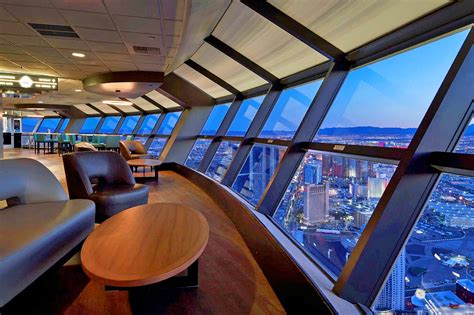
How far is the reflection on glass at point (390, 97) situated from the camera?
6.87 feet

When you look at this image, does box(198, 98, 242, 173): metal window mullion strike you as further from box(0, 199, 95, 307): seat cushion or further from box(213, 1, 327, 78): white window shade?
box(0, 199, 95, 307): seat cushion

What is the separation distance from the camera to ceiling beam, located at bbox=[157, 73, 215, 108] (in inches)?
321

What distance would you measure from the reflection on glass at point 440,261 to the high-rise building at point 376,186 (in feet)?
1.21

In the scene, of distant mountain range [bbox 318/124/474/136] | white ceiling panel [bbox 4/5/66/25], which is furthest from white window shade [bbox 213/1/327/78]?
white ceiling panel [bbox 4/5/66/25]

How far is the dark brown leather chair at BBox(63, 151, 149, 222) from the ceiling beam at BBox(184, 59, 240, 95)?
3036 mm

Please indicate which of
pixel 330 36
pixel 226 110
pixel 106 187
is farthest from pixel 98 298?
pixel 226 110

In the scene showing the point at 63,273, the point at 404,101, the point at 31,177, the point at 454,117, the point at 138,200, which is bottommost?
the point at 63,273

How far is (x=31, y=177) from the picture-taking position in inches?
124

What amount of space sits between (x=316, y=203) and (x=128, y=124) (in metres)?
13.6

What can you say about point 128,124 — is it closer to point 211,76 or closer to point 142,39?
point 211,76

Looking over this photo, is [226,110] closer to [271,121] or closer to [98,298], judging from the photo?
[271,121]

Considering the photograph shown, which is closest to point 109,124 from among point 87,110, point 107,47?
point 87,110

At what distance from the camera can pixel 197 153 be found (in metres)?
9.30

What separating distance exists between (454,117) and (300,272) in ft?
4.61
